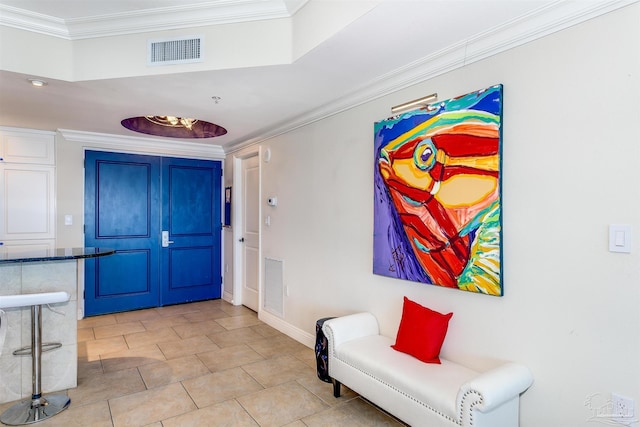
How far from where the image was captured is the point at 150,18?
99.2 inches

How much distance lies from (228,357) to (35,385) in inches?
56.2

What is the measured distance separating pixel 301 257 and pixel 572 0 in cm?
289

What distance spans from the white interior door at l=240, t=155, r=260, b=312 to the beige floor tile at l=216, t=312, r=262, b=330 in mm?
233

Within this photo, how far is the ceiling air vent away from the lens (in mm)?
2529

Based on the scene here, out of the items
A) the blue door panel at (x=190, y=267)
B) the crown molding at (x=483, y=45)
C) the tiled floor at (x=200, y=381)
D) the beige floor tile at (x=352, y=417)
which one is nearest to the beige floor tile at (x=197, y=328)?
the tiled floor at (x=200, y=381)

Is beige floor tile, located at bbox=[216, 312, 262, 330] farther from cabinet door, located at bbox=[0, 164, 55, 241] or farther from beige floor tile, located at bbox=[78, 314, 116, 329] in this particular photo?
cabinet door, located at bbox=[0, 164, 55, 241]

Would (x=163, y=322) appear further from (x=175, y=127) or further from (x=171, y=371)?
(x=175, y=127)

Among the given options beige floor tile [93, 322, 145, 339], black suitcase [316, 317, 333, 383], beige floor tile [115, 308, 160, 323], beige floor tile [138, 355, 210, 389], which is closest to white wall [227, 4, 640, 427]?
black suitcase [316, 317, 333, 383]

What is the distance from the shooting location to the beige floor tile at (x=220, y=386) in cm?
262

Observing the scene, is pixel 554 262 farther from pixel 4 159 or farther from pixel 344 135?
pixel 4 159

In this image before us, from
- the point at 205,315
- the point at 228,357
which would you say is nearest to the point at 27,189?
the point at 205,315

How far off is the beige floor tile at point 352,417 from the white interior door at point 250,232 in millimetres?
2452

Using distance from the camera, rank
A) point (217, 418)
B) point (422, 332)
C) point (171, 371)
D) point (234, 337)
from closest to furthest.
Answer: point (422, 332), point (217, 418), point (171, 371), point (234, 337)

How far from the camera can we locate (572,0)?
5.54 ft
